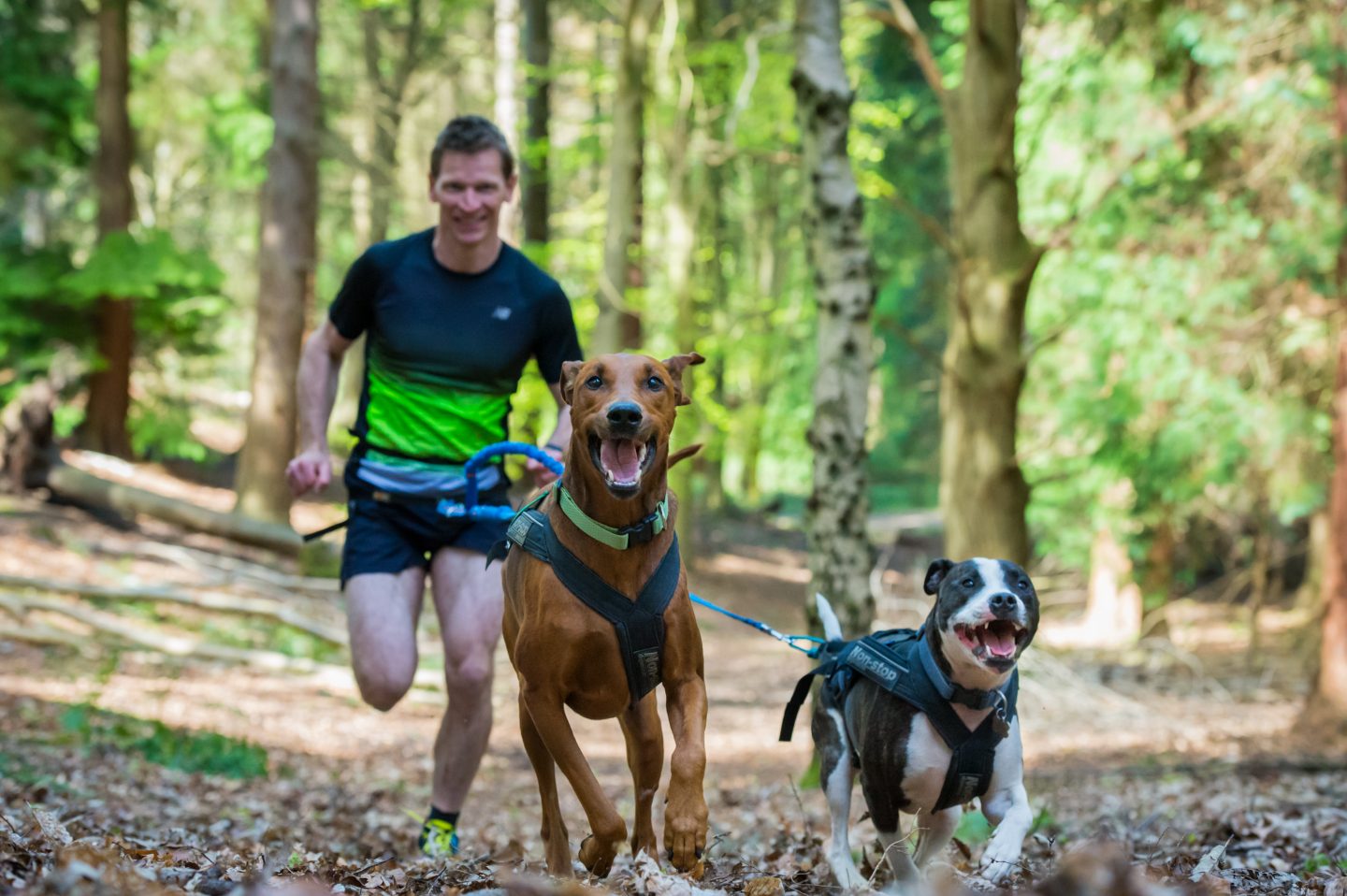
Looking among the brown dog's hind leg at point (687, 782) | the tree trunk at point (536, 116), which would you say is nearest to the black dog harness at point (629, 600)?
the brown dog's hind leg at point (687, 782)

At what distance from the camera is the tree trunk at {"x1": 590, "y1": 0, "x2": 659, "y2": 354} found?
17.8 meters

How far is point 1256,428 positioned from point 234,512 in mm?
12633

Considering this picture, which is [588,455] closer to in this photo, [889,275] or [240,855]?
[240,855]

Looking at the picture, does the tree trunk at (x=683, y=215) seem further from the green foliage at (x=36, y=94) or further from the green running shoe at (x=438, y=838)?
the green running shoe at (x=438, y=838)

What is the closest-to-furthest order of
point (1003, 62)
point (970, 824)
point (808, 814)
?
point (970, 824) → point (808, 814) → point (1003, 62)

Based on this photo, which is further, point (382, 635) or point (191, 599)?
point (191, 599)

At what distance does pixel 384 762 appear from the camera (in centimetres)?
978

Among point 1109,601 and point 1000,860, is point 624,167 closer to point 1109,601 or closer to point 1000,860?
point 1109,601

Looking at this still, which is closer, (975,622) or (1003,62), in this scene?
(975,622)

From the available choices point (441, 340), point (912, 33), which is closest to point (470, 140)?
point (441, 340)

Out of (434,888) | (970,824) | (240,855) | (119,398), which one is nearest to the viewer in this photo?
(434,888)

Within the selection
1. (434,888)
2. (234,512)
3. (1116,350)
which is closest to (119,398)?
(234,512)

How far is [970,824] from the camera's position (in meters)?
6.64

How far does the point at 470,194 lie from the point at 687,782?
267 cm
